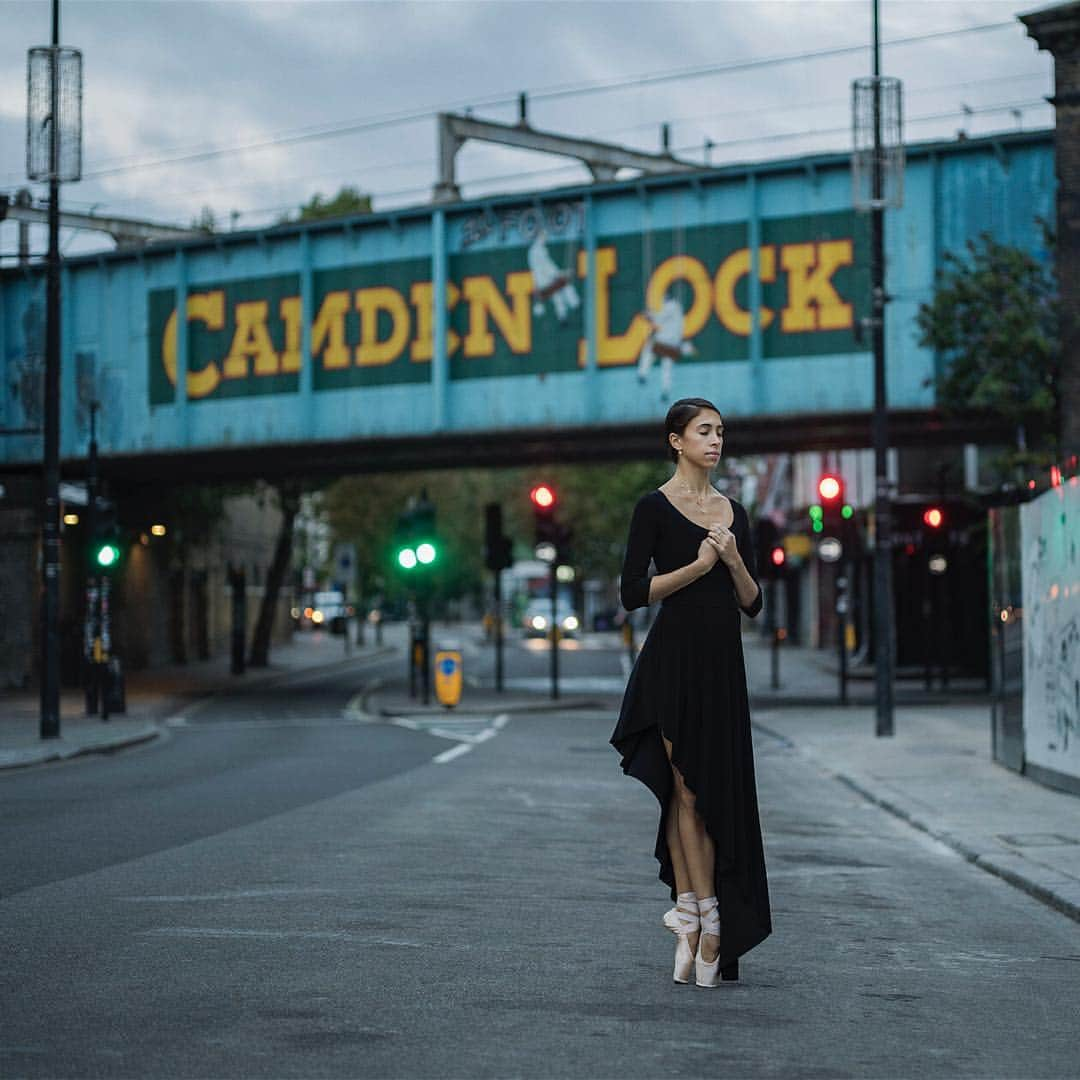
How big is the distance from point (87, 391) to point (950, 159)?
17.2m

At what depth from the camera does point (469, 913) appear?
28.2 feet

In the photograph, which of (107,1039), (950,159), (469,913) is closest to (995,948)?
(469,913)

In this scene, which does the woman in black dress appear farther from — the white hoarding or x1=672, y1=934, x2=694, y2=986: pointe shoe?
the white hoarding

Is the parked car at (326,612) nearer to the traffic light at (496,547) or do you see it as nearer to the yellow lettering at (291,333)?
the traffic light at (496,547)

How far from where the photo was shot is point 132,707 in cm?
3328

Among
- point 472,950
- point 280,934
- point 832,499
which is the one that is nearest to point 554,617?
point 832,499

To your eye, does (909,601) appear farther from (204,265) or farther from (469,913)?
(469,913)

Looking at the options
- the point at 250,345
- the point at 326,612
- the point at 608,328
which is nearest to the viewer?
the point at 608,328

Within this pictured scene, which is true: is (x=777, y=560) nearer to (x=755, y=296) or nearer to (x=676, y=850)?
(x=755, y=296)

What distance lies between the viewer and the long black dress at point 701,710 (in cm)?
658

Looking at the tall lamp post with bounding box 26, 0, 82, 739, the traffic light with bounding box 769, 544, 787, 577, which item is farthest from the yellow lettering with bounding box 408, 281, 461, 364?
the tall lamp post with bounding box 26, 0, 82, 739

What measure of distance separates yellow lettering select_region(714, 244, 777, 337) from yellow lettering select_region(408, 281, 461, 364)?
4.82m

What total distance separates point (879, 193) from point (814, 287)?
6525mm

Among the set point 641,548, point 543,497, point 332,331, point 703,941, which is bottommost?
point 703,941
